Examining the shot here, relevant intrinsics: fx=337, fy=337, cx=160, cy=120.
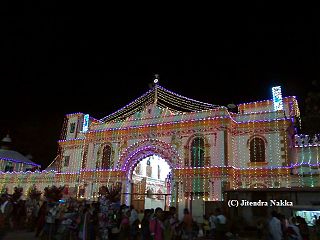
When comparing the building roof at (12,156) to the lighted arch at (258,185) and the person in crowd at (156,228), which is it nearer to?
the lighted arch at (258,185)

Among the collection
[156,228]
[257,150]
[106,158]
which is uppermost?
[257,150]

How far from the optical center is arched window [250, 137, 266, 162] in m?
29.0

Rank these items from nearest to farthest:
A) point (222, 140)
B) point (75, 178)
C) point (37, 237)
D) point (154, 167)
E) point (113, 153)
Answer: point (37, 237), point (222, 140), point (113, 153), point (75, 178), point (154, 167)

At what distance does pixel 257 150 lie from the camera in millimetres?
29266

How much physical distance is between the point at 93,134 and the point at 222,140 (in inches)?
562

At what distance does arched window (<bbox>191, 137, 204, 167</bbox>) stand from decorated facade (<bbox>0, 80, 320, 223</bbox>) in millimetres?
89

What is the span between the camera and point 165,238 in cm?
1266

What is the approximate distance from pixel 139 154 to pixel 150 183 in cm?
830

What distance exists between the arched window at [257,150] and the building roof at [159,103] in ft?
15.2

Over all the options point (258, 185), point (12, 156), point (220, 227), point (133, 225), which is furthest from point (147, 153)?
point (12, 156)

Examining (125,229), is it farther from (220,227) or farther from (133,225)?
(220,227)

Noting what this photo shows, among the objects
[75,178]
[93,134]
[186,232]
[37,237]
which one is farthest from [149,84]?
[186,232]

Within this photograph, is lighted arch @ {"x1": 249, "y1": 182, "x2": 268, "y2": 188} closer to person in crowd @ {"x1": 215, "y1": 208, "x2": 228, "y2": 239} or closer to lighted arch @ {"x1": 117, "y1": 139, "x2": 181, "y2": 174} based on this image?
lighted arch @ {"x1": 117, "y1": 139, "x2": 181, "y2": 174}

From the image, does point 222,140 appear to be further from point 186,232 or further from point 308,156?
point 186,232
